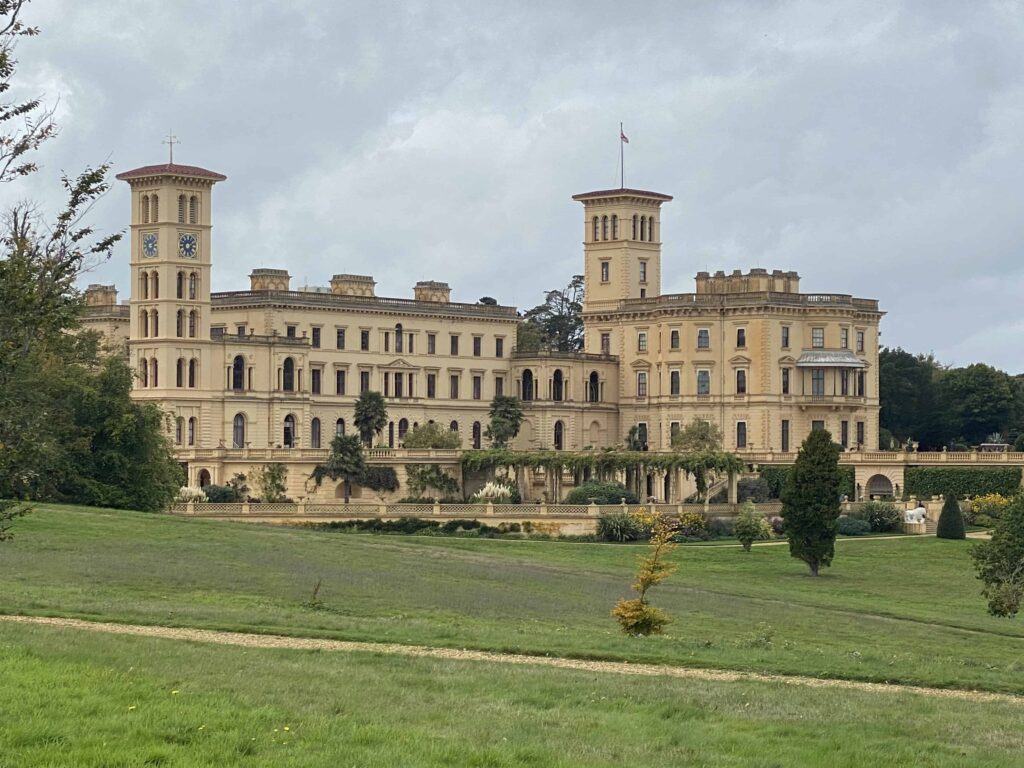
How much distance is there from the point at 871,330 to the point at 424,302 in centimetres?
2514

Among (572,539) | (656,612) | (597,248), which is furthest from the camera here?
(597,248)

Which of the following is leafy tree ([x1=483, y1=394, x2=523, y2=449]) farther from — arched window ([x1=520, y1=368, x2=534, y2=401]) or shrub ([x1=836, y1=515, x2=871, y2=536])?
shrub ([x1=836, y1=515, x2=871, y2=536])

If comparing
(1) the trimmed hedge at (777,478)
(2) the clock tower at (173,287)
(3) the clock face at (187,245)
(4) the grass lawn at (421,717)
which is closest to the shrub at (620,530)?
(1) the trimmed hedge at (777,478)

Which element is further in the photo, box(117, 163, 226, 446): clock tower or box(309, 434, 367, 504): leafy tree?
box(117, 163, 226, 446): clock tower

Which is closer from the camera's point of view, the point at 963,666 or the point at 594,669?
the point at 594,669

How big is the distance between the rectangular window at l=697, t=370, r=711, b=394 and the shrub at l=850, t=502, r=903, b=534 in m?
25.2

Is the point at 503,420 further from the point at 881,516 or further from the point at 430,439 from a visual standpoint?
the point at 881,516

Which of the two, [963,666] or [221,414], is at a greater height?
[221,414]

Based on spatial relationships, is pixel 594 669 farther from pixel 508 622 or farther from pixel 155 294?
pixel 155 294

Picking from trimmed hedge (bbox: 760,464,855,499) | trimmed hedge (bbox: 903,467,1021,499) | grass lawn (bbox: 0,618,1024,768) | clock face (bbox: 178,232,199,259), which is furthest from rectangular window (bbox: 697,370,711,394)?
grass lawn (bbox: 0,618,1024,768)

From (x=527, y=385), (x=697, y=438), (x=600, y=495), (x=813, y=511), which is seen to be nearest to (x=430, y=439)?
(x=697, y=438)

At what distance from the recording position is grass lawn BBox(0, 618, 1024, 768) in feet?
55.4

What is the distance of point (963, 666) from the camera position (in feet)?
90.3

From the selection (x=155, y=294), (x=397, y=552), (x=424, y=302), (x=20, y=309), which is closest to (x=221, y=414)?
(x=155, y=294)
